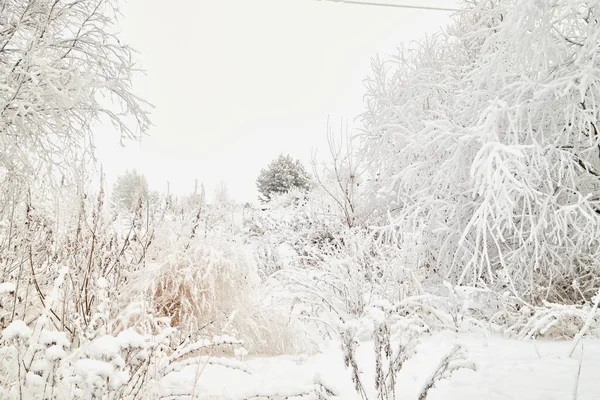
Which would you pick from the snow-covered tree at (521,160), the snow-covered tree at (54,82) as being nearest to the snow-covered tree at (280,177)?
the snow-covered tree at (521,160)

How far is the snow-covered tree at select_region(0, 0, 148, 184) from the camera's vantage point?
278 centimetres

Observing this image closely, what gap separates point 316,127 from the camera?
2717 inches

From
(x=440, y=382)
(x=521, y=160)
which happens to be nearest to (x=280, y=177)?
(x=521, y=160)

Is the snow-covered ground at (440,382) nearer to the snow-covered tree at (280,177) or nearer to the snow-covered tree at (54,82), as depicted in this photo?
the snow-covered tree at (54,82)

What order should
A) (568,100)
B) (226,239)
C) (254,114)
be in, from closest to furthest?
1. (568,100)
2. (226,239)
3. (254,114)

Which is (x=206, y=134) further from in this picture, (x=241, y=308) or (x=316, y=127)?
(x=241, y=308)

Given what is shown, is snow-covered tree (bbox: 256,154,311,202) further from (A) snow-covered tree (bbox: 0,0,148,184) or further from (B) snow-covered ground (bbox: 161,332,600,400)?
(B) snow-covered ground (bbox: 161,332,600,400)

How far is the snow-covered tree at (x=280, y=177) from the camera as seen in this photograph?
23.2m

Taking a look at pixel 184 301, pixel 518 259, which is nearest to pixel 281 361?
pixel 184 301

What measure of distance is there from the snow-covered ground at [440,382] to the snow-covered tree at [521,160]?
2.51ft

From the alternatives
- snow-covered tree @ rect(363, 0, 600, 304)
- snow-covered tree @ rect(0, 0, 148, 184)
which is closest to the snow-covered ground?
snow-covered tree @ rect(363, 0, 600, 304)

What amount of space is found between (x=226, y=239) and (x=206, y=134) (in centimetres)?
5255

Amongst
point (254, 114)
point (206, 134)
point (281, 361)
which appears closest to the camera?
point (281, 361)

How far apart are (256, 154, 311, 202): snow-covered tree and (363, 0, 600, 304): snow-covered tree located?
684 inches
